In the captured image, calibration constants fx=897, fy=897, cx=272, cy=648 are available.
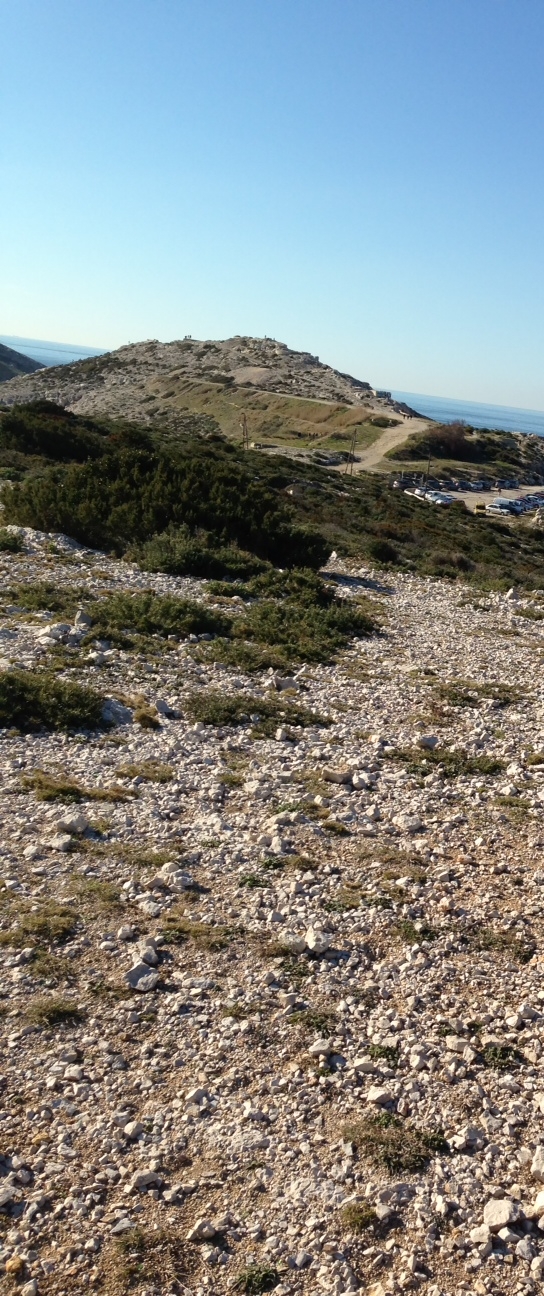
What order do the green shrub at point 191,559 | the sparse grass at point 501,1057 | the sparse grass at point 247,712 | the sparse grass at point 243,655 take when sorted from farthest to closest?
the green shrub at point 191,559
the sparse grass at point 243,655
the sparse grass at point 247,712
the sparse grass at point 501,1057

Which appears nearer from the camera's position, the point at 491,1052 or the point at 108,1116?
→ the point at 108,1116

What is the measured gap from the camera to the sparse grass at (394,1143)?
18.5 feet

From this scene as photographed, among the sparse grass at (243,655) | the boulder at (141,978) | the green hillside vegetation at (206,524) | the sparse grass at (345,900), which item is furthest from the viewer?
the green hillside vegetation at (206,524)

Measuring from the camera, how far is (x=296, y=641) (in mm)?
17516

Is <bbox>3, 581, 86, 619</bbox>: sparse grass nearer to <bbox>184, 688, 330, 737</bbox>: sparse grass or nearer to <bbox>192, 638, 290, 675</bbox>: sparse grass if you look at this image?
<bbox>192, 638, 290, 675</bbox>: sparse grass

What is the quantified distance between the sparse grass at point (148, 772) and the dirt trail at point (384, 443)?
62.4m

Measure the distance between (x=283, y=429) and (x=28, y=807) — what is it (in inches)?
3453

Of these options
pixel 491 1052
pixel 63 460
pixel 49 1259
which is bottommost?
pixel 49 1259

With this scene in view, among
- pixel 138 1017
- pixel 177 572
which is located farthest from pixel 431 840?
pixel 177 572

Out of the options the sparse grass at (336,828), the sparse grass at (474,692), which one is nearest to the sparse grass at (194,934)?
the sparse grass at (336,828)

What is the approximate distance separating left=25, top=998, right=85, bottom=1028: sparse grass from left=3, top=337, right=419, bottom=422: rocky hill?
92.4m

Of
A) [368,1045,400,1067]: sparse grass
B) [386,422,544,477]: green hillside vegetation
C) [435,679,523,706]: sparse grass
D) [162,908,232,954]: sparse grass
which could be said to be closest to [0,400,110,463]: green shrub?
[435,679,523,706]: sparse grass

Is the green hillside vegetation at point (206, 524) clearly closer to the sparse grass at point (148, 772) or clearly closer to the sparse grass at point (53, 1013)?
the sparse grass at point (148, 772)

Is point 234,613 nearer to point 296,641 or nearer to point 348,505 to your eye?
point 296,641
